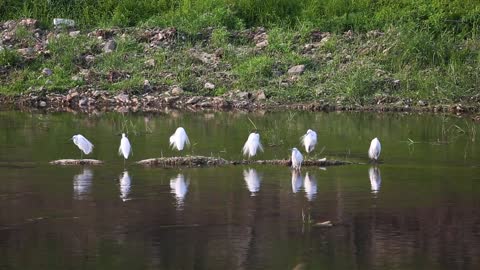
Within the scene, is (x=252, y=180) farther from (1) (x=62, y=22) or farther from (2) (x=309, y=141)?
(1) (x=62, y=22)

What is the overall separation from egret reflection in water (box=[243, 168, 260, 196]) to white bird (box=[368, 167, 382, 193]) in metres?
1.45

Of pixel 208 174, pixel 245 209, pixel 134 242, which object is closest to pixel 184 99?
pixel 208 174

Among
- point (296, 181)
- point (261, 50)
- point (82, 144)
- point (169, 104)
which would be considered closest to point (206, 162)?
point (296, 181)

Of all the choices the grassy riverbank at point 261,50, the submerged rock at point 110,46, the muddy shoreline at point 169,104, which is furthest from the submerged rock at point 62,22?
the muddy shoreline at point 169,104

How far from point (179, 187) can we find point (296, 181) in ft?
5.20

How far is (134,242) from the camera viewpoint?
10.7 meters

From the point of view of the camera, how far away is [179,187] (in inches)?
539

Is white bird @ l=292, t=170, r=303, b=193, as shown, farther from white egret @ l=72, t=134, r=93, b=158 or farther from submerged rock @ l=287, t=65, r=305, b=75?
submerged rock @ l=287, t=65, r=305, b=75

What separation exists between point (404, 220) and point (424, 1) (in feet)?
54.9

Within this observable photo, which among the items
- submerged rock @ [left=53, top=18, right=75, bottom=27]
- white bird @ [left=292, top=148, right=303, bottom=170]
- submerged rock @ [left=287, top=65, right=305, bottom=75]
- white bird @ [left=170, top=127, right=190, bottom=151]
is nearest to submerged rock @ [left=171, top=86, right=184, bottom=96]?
submerged rock @ [left=287, top=65, right=305, bottom=75]

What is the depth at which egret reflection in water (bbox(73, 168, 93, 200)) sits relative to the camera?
1314cm

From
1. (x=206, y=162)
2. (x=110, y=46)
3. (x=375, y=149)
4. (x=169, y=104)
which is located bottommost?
(x=206, y=162)

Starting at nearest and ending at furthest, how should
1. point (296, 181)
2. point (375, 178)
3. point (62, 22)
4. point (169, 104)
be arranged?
point (296, 181)
point (375, 178)
point (169, 104)
point (62, 22)

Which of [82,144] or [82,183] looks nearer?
[82,183]
